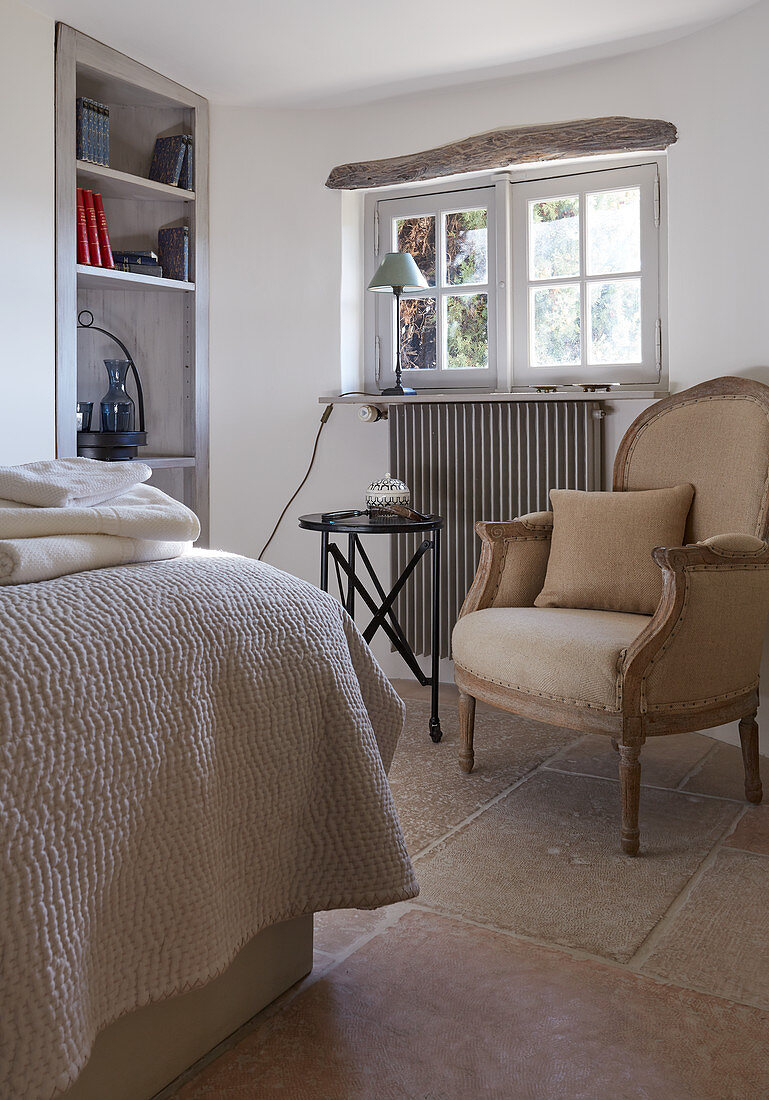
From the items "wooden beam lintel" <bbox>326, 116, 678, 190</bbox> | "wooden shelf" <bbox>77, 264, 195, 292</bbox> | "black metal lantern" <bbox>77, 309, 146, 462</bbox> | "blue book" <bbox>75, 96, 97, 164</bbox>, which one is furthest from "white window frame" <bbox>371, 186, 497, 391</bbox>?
"blue book" <bbox>75, 96, 97, 164</bbox>

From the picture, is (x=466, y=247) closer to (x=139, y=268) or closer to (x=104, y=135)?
(x=139, y=268)

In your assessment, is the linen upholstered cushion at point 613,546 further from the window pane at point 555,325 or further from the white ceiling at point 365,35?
the white ceiling at point 365,35

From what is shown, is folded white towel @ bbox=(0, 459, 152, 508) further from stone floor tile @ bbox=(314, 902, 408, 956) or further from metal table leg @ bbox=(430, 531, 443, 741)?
metal table leg @ bbox=(430, 531, 443, 741)

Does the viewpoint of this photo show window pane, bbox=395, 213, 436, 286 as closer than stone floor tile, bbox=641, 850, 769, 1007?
No

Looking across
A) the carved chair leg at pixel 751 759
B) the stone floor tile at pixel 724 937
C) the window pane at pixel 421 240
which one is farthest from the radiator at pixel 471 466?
the stone floor tile at pixel 724 937

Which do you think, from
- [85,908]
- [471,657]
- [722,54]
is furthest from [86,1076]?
[722,54]

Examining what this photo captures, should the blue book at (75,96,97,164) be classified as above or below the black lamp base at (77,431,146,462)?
above

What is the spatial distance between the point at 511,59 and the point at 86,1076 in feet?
11.2

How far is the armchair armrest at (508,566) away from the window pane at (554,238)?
1290mm

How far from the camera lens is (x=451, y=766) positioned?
286 cm

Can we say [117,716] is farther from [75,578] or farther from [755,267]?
[755,267]

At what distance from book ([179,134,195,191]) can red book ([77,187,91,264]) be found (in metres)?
0.55

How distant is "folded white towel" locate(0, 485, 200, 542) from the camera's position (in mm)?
1373

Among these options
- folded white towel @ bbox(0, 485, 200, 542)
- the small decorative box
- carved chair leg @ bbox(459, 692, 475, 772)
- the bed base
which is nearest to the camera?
the bed base
